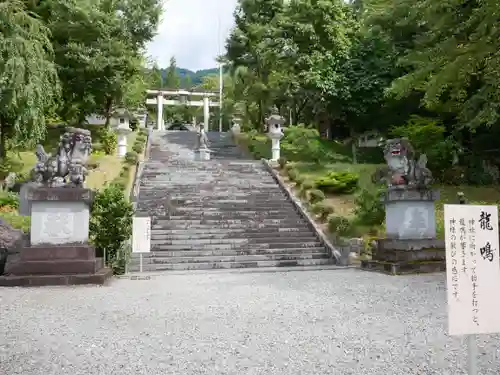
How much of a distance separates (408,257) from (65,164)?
290 inches

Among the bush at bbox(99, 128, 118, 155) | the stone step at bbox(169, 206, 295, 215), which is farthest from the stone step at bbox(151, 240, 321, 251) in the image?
the bush at bbox(99, 128, 118, 155)

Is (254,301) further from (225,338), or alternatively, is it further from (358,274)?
(358,274)

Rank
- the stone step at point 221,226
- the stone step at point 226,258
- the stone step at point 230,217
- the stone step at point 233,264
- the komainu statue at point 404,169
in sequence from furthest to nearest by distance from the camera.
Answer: the stone step at point 230,217, the stone step at point 221,226, the stone step at point 226,258, the stone step at point 233,264, the komainu statue at point 404,169

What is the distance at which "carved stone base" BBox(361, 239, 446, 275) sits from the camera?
32.5 ft

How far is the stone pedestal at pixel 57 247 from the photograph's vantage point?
28.2ft

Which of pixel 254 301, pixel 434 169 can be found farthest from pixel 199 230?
pixel 434 169

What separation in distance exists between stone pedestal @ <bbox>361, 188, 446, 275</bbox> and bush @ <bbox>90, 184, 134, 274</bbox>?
18.3 ft

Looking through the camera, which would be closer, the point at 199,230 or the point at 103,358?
the point at 103,358

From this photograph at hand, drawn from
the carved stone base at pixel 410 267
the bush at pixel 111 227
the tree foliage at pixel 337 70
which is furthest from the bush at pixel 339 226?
the tree foliage at pixel 337 70

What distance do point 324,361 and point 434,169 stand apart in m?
16.9

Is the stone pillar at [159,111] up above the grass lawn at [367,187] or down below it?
above

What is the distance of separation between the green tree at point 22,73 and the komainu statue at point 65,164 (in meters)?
6.35

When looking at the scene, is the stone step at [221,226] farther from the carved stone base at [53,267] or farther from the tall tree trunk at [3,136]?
the tall tree trunk at [3,136]

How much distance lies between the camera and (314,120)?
87.5 feet
